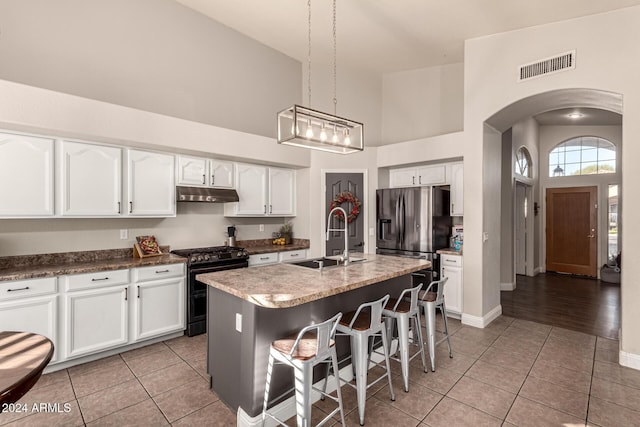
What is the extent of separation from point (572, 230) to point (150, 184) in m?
8.40

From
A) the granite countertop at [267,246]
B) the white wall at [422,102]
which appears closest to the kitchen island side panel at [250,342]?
the granite countertop at [267,246]

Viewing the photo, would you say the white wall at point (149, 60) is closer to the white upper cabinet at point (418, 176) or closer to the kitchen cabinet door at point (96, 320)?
the kitchen cabinet door at point (96, 320)

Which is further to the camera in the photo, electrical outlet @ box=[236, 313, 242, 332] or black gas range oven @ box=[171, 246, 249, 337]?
black gas range oven @ box=[171, 246, 249, 337]

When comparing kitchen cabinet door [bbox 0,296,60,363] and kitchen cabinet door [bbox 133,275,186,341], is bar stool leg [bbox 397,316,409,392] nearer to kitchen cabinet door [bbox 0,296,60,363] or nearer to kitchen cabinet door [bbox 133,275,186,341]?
kitchen cabinet door [bbox 133,275,186,341]

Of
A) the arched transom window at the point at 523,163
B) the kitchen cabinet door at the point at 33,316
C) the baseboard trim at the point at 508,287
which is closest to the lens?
the kitchen cabinet door at the point at 33,316

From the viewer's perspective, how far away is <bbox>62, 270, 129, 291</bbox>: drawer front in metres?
2.96

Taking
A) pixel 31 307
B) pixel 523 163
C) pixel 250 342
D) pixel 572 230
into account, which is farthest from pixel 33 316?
pixel 572 230

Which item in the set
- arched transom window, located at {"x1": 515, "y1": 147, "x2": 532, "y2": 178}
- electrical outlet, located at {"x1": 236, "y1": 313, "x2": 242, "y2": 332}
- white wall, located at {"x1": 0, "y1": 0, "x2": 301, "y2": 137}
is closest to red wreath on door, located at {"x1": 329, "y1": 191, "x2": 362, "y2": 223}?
white wall, located at {"x1": 0, "y1": 0, "x2": 301, "y2": 137}

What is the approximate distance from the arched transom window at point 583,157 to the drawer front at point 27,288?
30.1ft

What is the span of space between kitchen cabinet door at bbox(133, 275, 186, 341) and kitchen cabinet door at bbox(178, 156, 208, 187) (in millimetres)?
1168

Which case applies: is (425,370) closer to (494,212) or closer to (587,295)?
(494,212)

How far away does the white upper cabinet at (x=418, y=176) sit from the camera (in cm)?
493

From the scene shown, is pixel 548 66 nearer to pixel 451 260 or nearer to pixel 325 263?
pixel 451 260

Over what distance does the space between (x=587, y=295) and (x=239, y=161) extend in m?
6.15
